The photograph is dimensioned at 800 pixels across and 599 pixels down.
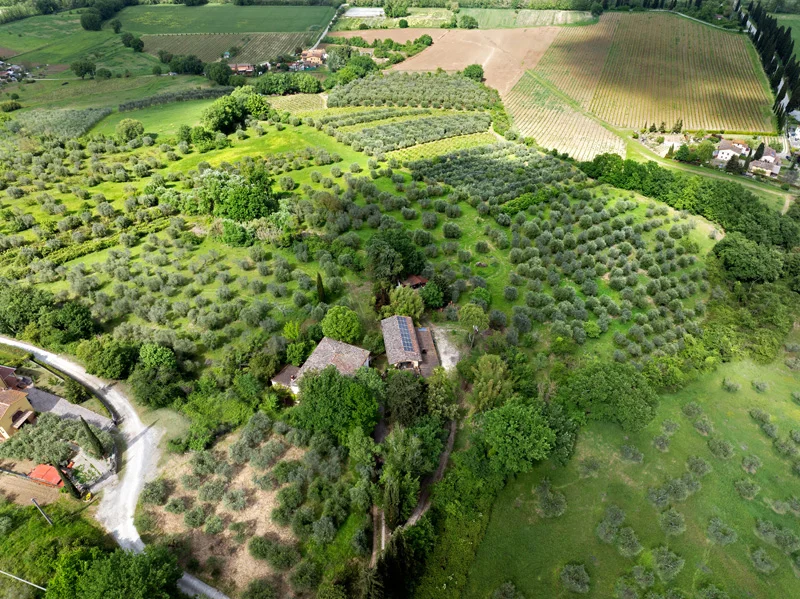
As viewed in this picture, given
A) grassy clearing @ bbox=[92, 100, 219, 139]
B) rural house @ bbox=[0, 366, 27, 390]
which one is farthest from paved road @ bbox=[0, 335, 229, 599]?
grassy clearing @ bbox=[92, 100, 219, 139]

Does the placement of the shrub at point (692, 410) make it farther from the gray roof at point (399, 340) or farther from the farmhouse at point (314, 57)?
the farmhouse at point (314, 57)

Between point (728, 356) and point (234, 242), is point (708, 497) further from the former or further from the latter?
point (234, 242)

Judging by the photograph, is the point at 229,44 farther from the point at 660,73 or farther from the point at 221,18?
the point at 660,73

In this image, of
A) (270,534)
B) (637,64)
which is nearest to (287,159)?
(270,534)

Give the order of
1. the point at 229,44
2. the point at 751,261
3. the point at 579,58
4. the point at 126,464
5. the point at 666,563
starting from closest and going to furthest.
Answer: the point at 666,563 < the point at 126,464 < the point at 751,261 < the point at 579,58 < the point at 229,44

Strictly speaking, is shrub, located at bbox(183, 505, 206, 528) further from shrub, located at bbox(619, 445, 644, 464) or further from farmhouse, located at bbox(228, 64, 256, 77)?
farmhouse, located at bbox(228, 64, 256, 77)

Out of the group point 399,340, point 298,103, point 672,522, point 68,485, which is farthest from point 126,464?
point 298,103
